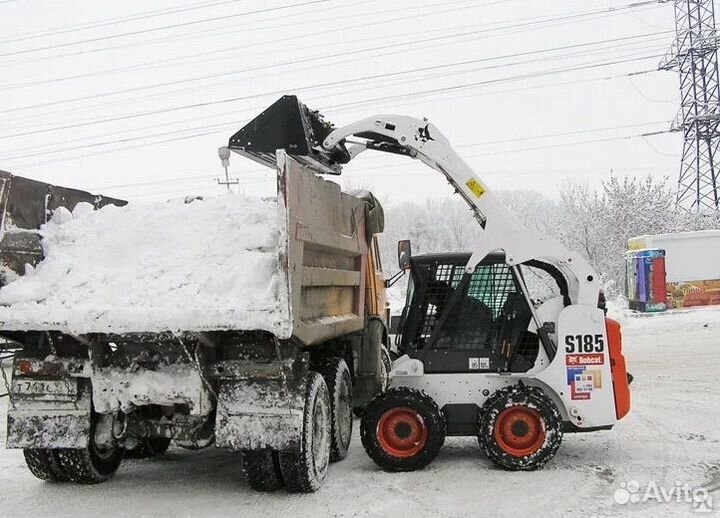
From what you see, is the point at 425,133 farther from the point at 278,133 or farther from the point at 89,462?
the point at 89,462

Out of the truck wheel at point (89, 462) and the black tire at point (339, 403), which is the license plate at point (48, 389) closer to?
the truck wheel at point (89, 462)

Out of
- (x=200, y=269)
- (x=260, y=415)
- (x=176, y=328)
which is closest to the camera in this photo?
(x=176, y=328)

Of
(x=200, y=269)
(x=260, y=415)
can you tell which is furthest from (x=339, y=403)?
(x=200, y=269)

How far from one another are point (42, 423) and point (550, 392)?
4208 mm

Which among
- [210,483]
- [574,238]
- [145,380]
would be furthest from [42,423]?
[574,238]

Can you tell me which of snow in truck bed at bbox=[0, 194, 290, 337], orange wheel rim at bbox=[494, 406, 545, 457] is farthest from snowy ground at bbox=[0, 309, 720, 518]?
snow in truck bed at bbox=[0, 194, 290, 337]

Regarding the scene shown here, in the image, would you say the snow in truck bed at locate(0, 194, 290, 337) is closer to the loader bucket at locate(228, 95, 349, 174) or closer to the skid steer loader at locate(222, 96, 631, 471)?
the loader bucket at locate(228, 95, 349, 174)

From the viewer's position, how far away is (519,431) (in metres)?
6.29

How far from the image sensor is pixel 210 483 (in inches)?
247

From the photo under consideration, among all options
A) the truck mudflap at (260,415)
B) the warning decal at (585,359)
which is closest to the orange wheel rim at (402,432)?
the truck mudflap at (260,415)

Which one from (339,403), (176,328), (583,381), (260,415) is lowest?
(339,403)

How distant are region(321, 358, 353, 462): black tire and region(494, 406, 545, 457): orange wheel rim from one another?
1410 millimetres

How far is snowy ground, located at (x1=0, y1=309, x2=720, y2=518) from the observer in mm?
5328

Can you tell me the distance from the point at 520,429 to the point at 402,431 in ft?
3.31
